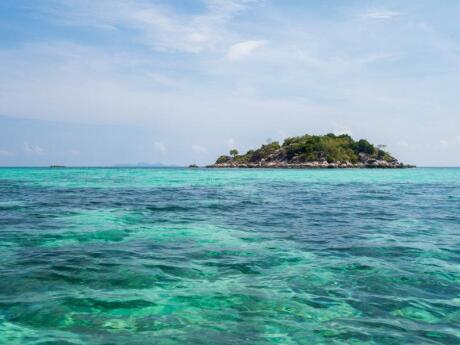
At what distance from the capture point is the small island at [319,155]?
141875 mm

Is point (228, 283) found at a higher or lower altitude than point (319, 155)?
lower

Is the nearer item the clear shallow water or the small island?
the clear shallow water

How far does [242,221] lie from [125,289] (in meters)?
9.06

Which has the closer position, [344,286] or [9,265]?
[344,286]

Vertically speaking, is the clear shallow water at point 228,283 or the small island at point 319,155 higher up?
the small island at point 319,155

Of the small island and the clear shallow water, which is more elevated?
the small island

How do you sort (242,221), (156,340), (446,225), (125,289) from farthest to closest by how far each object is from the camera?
1. (242,221)
2. (446,225)
3. (125,289)
4. (156,340)

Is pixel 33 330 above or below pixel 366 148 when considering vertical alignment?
below

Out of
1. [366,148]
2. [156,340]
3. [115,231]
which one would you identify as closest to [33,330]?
[156,340]

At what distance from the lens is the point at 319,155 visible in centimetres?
14425

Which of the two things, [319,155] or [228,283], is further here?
[319,155]

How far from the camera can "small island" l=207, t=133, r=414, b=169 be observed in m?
142

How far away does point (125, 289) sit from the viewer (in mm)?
7141

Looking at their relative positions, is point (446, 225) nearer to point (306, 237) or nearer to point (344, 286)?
point (306, 237)
